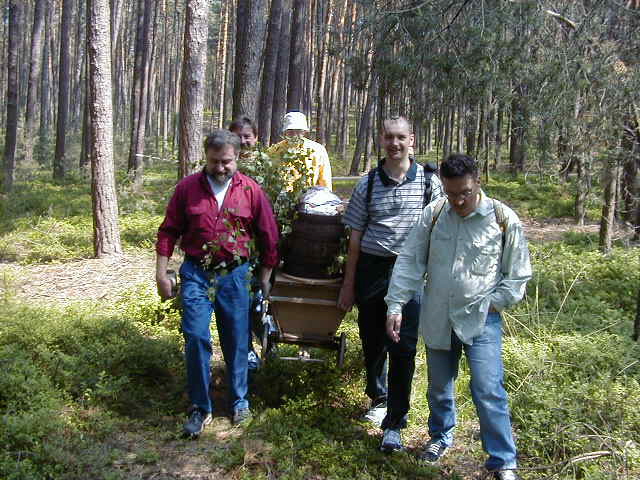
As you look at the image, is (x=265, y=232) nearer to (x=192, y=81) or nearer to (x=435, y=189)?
(x=435, y=189)

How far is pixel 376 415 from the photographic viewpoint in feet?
16.3

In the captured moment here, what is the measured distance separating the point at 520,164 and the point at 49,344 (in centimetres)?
2027

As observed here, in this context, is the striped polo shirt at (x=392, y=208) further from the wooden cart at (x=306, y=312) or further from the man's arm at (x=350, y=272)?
the wooden cart at (x=306, y=312)

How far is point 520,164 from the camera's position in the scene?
76.4 feet

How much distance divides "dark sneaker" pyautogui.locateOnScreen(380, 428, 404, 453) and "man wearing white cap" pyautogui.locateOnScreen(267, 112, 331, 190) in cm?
203

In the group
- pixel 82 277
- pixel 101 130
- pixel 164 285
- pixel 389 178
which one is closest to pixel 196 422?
pixel 164 285

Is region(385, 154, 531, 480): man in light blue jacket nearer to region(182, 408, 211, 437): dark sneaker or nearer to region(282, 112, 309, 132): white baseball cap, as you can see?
region(182, 408, 211, 437): dark sneaker

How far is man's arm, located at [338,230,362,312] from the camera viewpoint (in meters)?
4.54

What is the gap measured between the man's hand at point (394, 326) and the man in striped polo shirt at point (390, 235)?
329 mm

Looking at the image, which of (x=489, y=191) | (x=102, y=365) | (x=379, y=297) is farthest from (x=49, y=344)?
(x=489, y=191)

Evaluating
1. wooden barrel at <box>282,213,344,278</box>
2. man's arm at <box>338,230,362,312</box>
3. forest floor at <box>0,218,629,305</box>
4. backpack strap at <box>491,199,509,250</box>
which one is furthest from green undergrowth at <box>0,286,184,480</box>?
backpack strap at <box>491,199,509,250</box>

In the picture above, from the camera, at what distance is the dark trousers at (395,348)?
439cm

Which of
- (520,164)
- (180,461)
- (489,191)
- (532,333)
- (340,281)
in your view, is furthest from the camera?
(520,164)

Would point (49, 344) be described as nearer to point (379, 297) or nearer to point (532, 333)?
point (379, 297)
